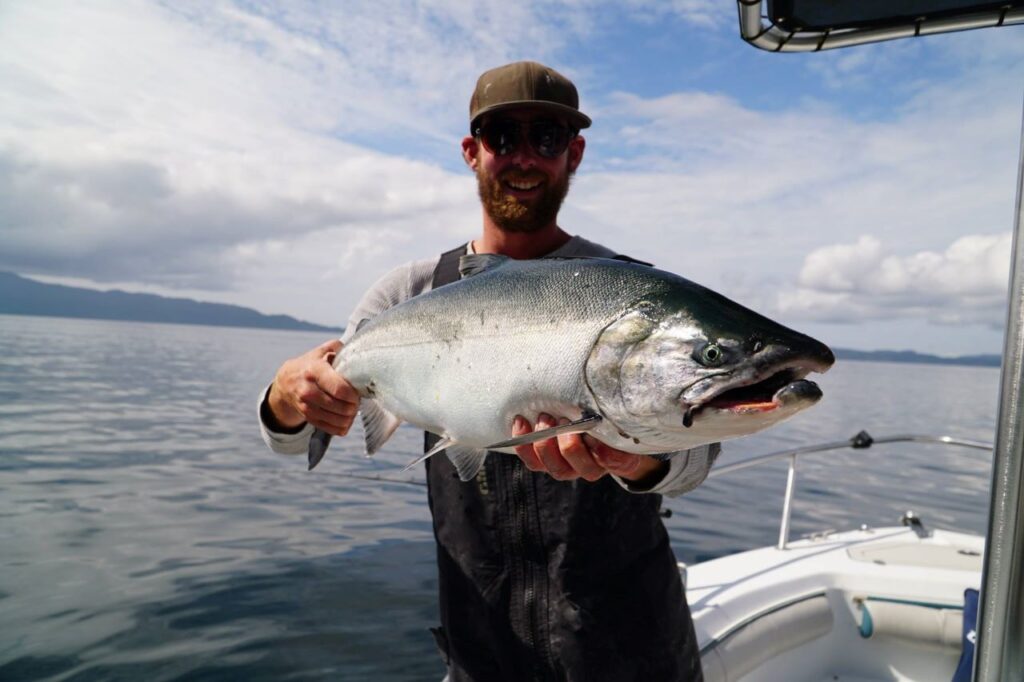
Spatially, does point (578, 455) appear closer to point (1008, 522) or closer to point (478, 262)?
point (478, 262)

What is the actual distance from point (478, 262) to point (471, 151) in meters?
1.05

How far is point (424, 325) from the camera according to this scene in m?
2.84

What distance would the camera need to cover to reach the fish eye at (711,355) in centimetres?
200

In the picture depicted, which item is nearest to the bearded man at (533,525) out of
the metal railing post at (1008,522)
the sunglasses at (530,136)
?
the sunglasses at (530,136)

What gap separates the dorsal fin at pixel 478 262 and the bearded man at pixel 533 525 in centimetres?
60

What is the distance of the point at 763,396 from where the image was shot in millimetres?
1968

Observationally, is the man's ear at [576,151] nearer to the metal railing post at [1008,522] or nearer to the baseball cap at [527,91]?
the baseball cap at [527,91]

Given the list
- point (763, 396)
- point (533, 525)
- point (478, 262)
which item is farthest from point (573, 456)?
point (478, 262)

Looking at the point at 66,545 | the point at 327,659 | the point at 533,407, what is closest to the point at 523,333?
the point at 533,407

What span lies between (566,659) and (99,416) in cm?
1995

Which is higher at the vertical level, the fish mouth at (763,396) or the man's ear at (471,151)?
the man's ear at (471,151)

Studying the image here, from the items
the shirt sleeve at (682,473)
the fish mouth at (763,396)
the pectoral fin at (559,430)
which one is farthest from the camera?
the shirt sleeve at (682,473)

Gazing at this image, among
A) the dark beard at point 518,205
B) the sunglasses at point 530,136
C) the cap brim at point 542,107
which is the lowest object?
the dark beard at point 518,205

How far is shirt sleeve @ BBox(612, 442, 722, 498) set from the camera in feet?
8.43
